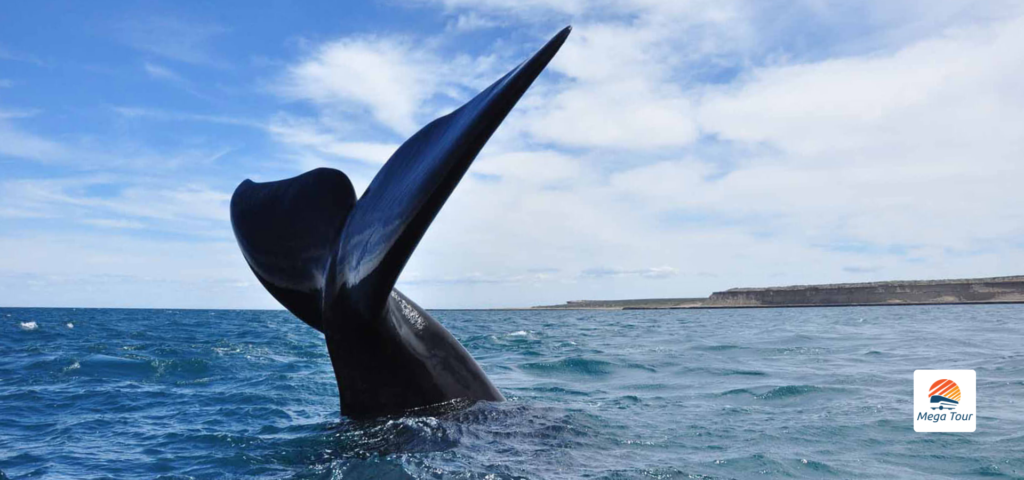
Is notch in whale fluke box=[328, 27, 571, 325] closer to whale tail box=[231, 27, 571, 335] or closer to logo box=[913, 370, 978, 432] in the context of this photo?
whale tail box=[231, 27, 571, 335]

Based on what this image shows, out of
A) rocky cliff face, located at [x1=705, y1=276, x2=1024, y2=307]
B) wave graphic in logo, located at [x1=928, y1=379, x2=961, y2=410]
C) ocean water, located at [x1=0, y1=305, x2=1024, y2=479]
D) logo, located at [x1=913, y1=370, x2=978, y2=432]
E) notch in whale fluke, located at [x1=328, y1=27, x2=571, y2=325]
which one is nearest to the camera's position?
notch in whale fluke, located at [x1=328, y1=27, x2=571, y2=325]

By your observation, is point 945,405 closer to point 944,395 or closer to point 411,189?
point 944,395

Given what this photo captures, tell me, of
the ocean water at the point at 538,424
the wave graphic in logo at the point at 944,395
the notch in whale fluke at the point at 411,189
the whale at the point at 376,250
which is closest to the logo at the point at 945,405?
the wave graphic in logo at the point at 944,395

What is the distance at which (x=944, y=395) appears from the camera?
681 centimetres

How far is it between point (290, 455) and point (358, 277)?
1840 millimetres

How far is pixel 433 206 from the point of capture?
3.58m

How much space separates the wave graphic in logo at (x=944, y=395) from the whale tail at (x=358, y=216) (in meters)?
5.51

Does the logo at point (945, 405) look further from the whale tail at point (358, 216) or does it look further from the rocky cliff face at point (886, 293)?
Answer: the rocky cliff face at point (886, 293)

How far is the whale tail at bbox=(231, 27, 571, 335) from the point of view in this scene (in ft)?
11.4

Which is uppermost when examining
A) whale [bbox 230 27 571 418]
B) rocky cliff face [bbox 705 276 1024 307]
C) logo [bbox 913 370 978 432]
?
rocky cliff face [bbox 705 276 1024 307]

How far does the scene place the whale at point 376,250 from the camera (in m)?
3.54

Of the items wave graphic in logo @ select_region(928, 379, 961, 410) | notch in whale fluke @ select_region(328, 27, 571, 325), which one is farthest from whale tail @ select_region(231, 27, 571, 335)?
wave graphic in logo @ select_region(928, 379, 961, 410)

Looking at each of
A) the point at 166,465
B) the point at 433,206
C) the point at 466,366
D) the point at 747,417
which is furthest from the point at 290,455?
the point at 747,417

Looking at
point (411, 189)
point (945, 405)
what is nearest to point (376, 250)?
point (411, 189)
